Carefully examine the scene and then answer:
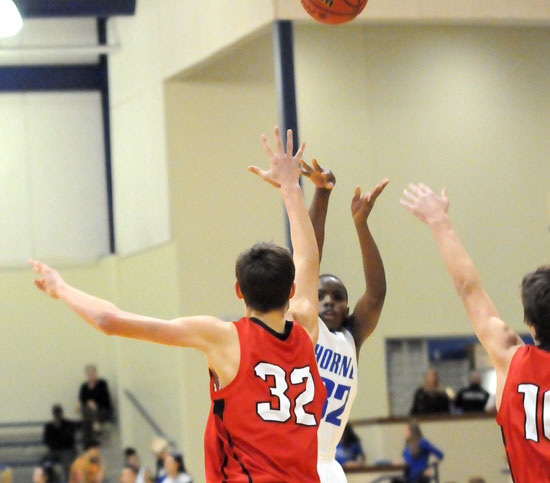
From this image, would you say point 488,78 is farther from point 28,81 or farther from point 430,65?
point 28,81

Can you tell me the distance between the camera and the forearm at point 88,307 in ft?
9.69

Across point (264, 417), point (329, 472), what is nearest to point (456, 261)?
point (264, 417)

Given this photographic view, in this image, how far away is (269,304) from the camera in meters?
3.25

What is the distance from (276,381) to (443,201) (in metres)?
0.88

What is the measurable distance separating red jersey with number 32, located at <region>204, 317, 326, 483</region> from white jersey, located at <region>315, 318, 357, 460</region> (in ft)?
3.99

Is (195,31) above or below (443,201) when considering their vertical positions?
above

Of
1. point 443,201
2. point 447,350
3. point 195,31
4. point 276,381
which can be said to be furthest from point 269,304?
point 447,350

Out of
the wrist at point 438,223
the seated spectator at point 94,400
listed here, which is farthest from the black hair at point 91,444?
the wrist at point 438,223

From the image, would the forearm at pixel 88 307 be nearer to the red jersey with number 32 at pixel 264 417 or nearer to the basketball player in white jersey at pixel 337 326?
the red jersey with number 32 at pixel 264 417

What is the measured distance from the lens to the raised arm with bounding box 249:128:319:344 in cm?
350

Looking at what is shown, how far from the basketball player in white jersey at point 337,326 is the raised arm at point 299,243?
1.81ft

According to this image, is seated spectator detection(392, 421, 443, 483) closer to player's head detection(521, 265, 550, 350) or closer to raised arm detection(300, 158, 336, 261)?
raised arm detection(300, 158, 336, 261)

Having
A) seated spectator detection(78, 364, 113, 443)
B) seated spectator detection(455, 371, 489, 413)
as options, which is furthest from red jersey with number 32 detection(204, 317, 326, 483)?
seated spectator detection(78, 364, 113, 443)

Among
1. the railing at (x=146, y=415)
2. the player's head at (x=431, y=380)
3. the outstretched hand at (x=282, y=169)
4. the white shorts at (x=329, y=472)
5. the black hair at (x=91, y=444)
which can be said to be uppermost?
the outstretched hand at (x=282, y=169)
